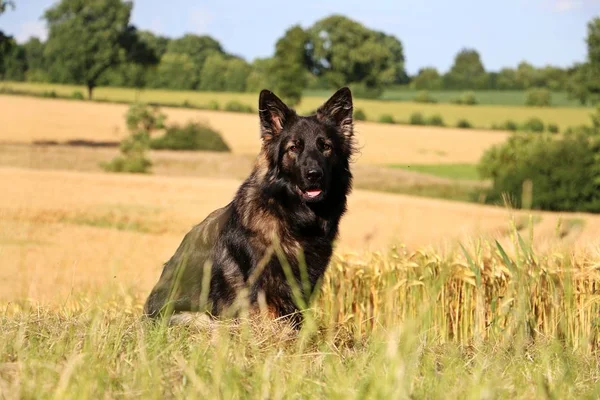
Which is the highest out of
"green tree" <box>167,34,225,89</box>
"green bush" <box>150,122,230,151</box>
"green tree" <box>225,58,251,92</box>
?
"green tree" <box>167,34,225,89</box>

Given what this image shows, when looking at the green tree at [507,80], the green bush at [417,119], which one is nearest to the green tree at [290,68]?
the green bush at [417,119]

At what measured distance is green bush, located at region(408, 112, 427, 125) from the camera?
73.9 metres

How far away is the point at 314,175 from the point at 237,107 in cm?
7018

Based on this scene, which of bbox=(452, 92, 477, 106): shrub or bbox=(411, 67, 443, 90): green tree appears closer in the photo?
bbox=(452, 92, 477, 106): shrub

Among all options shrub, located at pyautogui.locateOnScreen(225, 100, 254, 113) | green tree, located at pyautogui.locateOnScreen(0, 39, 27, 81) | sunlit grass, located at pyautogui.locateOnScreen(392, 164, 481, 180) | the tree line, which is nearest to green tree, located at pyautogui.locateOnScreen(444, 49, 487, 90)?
the tree line

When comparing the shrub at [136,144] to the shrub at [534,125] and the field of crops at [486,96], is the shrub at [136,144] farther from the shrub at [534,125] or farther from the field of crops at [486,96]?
the field of crops at [486,96]

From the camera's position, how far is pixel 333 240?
7.16 meters

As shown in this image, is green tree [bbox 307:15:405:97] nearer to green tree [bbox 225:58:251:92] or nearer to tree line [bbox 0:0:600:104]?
tree line [bbox 0:0:600:104]

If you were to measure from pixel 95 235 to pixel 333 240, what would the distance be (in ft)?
50.8

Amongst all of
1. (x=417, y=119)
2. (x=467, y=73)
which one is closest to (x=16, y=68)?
(x=417, y=119)

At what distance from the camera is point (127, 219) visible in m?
23.9

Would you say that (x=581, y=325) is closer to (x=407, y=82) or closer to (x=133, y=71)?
(x=133, y=71)

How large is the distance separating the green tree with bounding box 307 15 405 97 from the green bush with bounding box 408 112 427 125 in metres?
15.3

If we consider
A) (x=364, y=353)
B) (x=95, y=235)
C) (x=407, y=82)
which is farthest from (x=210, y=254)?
(x=407, y=82)
